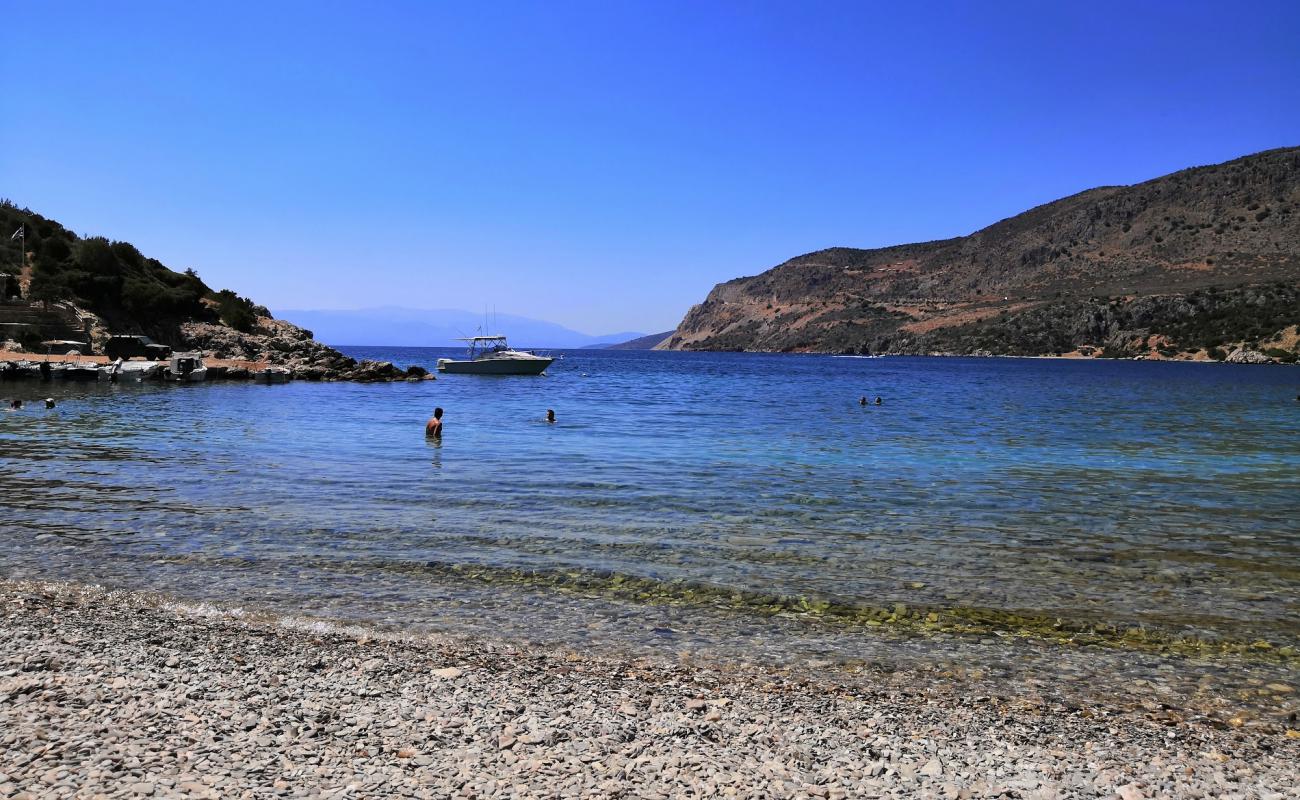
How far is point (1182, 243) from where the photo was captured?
509 ft

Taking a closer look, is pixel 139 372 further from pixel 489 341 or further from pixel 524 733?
pixel 524 733

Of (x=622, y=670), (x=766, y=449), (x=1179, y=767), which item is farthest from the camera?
(x=766, y=449)

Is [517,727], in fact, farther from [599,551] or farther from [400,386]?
[400,386]

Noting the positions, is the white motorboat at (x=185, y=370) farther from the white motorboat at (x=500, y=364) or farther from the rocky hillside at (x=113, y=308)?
the white motorboat at (x=500, y=364)

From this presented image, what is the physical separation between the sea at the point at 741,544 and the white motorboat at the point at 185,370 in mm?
28529

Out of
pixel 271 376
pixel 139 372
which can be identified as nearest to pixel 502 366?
pixel 271 376

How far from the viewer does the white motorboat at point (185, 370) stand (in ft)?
174

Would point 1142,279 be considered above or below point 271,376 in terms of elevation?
above

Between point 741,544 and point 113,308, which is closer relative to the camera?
point 741,544

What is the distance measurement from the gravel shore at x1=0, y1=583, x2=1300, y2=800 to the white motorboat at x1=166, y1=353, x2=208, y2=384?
52711 millimetres

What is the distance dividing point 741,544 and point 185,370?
53457 mm

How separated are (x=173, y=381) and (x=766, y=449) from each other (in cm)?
4525

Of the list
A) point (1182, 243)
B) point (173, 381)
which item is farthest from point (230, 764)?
point (1182, 243)

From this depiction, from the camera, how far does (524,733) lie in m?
5.60
